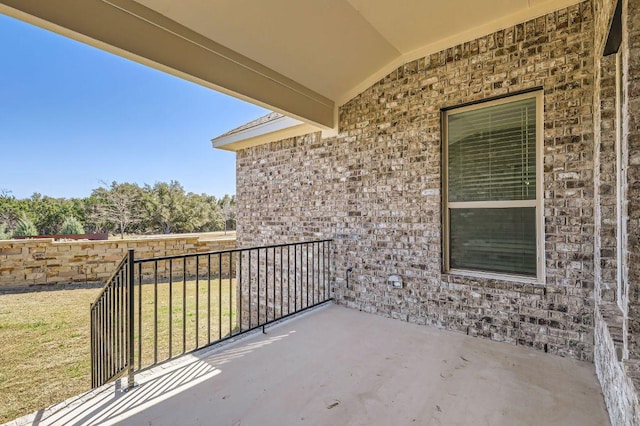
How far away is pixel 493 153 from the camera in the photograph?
→ 287 centimetres

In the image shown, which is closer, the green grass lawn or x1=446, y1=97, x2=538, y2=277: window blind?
x1=446, y1=97, x2=538, y2=277: window blind

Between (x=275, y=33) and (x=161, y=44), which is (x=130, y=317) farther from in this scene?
(x=275, y=33)

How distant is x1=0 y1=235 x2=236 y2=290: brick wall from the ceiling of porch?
5.47 metres

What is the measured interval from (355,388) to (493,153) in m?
2.46

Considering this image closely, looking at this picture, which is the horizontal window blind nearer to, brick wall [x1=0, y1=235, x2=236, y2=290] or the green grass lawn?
the green grass lawn

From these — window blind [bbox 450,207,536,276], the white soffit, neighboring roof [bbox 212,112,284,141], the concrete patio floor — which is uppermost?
the white soffit

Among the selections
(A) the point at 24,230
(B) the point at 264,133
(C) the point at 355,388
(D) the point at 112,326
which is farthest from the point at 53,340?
(A) the point at 24,230

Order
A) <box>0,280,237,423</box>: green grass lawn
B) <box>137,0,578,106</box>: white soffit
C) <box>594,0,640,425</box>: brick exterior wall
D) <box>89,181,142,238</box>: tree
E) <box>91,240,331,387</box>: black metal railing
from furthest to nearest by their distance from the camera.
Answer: <box>89,181,142,238</box>: tree
<box>0,280,237,423</box>: green grass lawn
<box>137,0,578,106</box>: white soffit
<box>91,240,331,387</box>: black metal railing
<box>594,0,640,425</box>: brick exterior wall

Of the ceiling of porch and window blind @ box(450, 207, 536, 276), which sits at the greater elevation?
the ceiling of porch

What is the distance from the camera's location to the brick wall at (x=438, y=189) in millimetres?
2369

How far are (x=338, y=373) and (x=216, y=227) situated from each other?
20457 millimetres

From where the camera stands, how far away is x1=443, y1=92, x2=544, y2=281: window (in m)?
2.65

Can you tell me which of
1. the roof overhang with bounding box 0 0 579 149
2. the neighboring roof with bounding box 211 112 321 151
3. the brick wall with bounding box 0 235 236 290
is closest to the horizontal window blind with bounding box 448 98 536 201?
the roof overhang with bounding box 0 0 579 149

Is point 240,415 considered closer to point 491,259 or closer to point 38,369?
point 491,259
